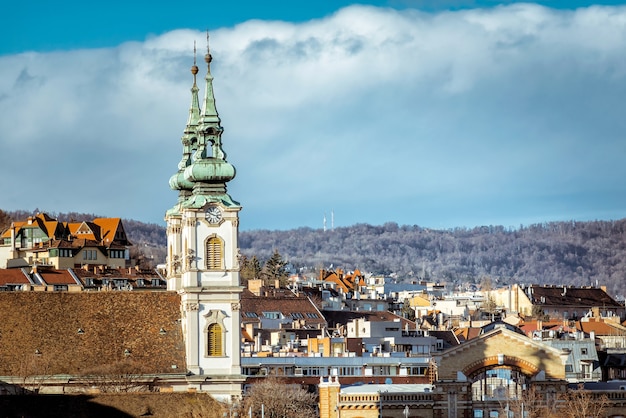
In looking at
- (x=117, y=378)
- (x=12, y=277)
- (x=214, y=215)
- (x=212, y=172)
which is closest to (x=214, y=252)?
(x=214, y=215)

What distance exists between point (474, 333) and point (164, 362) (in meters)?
66.7

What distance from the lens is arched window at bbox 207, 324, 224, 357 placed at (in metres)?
119

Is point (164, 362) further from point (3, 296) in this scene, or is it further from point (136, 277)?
point (136, 277)

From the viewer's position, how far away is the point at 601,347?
18425cm

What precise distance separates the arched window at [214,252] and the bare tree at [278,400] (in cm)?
815

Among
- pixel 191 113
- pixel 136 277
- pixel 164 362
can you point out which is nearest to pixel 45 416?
pixel 164 362

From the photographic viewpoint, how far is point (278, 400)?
122 meters

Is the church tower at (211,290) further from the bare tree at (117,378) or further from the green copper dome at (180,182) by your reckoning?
the green copper dome at (180,182)

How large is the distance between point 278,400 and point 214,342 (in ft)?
18.5

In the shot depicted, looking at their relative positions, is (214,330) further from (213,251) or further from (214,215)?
(214,215)

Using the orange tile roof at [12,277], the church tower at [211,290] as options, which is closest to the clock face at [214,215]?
the church tower at [211,290]

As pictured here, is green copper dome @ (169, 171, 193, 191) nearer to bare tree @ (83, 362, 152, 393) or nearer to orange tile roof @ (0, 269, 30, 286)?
bare tree @ (83, 362, 152, 393)

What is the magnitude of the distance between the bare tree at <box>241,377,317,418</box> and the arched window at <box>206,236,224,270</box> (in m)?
8.15

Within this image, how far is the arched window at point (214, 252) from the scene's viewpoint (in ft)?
393
